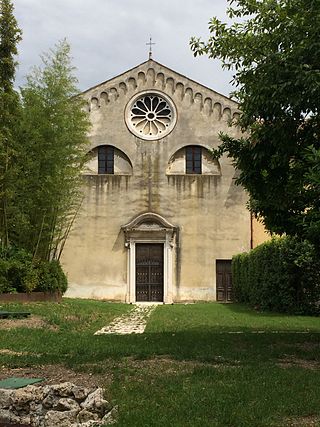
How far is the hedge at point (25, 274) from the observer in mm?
17234

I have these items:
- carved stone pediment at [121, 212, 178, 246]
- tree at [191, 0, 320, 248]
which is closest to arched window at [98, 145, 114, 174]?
carved stone pediment at [121, 212, 178, 246]

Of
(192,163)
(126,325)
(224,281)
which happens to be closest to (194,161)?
(192,163)

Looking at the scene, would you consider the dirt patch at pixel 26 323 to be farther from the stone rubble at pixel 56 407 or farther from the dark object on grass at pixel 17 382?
the stone rubble at pixel 56 407

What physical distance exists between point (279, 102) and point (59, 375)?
473 centimetres

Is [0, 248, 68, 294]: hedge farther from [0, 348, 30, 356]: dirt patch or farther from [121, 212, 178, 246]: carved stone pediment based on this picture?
[0, 348, 30, 356]: dirt patch

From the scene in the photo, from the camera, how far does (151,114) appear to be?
86.8ft

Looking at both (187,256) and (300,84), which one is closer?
(300,84)

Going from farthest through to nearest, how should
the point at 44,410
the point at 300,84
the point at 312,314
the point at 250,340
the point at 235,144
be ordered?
the point at 312,314
the point at 250,340
the point at 235,144
the point at 300,84
the point at 44,410

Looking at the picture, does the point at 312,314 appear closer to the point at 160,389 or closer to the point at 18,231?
the point at 18,231

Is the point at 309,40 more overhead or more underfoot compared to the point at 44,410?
more overhead

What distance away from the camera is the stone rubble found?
16.5ft

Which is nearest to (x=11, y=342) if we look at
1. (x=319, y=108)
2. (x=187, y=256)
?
(x=319, y=108)

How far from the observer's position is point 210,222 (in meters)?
25.7

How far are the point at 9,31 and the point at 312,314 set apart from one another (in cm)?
1258
